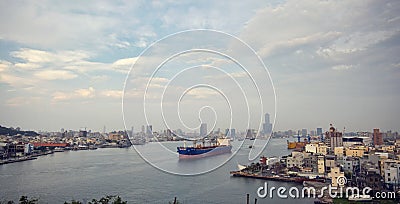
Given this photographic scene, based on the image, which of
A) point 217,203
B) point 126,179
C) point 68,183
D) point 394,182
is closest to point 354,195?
point 394,182

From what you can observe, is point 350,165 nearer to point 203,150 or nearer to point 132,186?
point 132,186

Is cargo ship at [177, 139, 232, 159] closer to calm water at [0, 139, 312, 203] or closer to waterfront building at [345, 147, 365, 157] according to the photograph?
calm water at [0, 139, 312, 203]

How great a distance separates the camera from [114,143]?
20.0 meters

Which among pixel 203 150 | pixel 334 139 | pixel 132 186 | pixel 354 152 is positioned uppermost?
pixel 334 139

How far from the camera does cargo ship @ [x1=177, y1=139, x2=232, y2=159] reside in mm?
10565

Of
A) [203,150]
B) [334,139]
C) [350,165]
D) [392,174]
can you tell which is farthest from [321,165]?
[334,139]

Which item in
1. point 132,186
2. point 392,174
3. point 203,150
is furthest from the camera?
point 203,150

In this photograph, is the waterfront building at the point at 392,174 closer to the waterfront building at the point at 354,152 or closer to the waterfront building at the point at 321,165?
the waterfront building at the point at 321,165

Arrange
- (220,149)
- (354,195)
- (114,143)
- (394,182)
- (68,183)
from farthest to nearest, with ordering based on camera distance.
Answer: (114,143) → (220,149) → (68,183) → (394,182) → (354,195)

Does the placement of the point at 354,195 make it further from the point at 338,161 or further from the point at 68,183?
the point at 68,183

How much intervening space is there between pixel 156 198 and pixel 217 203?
3.01ft

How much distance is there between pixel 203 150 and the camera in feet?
38.4

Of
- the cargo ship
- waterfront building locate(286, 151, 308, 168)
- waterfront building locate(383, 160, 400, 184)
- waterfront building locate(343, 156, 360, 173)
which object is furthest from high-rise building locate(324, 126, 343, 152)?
waterfront building locate(383, 160, 400, 184)

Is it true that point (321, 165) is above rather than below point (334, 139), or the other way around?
below
